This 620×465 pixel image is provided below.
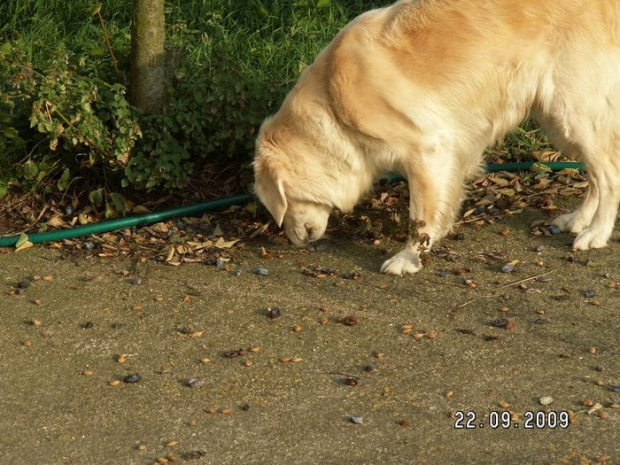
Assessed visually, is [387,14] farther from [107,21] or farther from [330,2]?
[107,21]

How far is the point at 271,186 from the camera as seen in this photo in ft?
18.1

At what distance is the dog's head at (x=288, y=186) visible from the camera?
549cm

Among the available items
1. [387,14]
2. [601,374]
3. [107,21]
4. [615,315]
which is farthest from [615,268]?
[107,21]

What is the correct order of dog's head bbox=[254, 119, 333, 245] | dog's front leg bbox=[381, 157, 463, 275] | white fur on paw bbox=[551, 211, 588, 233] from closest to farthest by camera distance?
dog's front leg bbox=[381, 157, 463, 275], dog's head bbox=[254, 119, 333, 245], white fur on paw bbox=[551, 211, 588, 233]

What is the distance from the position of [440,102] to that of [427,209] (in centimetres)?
60

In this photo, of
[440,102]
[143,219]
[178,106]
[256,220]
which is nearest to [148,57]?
[178,106]

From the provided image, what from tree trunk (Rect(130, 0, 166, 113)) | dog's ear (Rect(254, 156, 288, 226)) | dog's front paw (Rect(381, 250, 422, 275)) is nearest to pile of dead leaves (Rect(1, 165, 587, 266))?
dog's front paw (Rect(381, 250, 422, 275))

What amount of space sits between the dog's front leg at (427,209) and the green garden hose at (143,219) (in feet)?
3.82

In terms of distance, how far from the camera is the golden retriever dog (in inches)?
207

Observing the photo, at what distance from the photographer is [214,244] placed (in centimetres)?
581

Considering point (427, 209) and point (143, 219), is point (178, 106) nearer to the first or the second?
point (143, 219)

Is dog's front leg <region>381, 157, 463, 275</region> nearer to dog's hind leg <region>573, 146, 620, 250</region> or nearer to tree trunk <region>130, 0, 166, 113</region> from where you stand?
dog's hind leg <region>573, 146, 620, 250</region>

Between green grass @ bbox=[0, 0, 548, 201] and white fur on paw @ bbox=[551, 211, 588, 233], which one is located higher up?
green grass @ bbox=[0, 0, 548, 201]

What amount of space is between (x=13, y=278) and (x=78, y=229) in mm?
636
